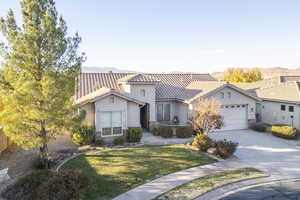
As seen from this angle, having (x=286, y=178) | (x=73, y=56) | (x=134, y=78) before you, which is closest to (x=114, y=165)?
(x=73, y=56)

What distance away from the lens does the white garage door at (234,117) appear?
23.6 metres

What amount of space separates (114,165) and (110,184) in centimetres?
252

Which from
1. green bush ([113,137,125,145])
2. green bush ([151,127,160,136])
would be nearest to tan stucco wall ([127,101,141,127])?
green bush ([151,127,160,136])

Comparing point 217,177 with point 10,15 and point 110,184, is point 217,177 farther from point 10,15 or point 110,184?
point 10,15

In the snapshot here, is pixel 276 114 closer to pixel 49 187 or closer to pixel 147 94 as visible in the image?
pixel 147 94

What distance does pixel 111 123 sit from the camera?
61.4 feet

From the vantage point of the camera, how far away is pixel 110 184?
10648mm

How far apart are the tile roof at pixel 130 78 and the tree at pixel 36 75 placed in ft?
33.6

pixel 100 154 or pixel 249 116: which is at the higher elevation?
pixel 249 116

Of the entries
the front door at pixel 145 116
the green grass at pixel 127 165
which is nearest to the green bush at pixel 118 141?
the green grass at pixel 127 165

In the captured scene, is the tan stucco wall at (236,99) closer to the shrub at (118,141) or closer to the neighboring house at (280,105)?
the neighboring house at (280,105)

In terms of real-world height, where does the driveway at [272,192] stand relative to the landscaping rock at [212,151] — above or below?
below

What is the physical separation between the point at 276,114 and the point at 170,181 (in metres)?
19.5

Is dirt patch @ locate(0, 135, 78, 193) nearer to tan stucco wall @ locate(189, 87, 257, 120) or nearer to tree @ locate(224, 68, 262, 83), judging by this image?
tan stucco wall @ locate(189, 87, 257, 120)
